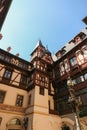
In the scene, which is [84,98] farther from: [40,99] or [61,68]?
[61,68]

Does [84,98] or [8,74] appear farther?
[8,74]

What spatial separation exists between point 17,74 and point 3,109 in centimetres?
664

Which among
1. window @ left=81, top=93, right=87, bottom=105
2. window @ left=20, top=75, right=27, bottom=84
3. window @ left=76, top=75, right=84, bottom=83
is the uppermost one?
window @ left=20, top=75, right=27, bottom=84

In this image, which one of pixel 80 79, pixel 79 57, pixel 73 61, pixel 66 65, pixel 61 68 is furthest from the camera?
pixel 61 68

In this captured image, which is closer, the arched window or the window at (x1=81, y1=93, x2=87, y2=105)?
the window at (x1=81, y1=93, x2=87, y2=105)

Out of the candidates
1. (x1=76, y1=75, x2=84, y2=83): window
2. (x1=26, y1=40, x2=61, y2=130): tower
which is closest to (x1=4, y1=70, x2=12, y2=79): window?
(x1=26, y1=40, x2=61, y2=130): tower

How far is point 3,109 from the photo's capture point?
15.8 m

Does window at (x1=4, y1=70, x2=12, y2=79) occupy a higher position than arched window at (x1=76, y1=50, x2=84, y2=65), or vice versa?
arched window at (x1=76, y1=50, x2=84, y2=65)

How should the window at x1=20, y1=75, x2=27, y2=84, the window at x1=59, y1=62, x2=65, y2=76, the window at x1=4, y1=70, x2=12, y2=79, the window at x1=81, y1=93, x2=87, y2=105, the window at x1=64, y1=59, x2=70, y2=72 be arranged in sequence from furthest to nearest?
the window at x1=59, y1=62, x2=65, y2=76 → the window at x1=64, y1=59, x2=70, y2=72 → the window at x1=20, y1=75, x2=27, y2=84 → the window at x1=4, y1=70, x2=12, y2=79 → the window at x1=81, y1=93, x2=87, y2=105

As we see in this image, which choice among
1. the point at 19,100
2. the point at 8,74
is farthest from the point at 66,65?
the point at 8,74

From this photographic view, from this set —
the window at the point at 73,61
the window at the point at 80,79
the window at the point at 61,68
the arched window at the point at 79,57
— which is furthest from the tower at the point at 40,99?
the arched window at the point at 79,57

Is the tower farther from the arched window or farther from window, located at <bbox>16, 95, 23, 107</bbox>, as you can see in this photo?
the arched window

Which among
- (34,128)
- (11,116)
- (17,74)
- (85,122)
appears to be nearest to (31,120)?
(34,128)

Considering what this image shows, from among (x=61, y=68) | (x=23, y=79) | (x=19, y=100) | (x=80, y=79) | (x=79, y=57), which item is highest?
(x=79, y=57)
